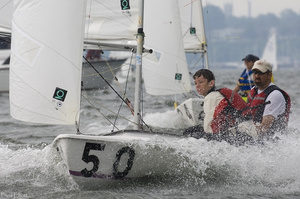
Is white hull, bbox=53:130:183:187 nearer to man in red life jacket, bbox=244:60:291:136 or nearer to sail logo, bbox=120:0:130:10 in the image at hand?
man in red life jacket, bbox=244:60:291:136

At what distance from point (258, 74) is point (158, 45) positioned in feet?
17.5

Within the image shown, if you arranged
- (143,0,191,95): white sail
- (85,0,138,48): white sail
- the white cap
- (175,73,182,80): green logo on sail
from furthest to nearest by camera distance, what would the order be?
(175,73,182,80): green logo on sail < (143,0,191,95): white sail < (85,0,138,48): white sail < the white cap

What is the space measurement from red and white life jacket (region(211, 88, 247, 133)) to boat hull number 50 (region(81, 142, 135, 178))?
0.88 meters

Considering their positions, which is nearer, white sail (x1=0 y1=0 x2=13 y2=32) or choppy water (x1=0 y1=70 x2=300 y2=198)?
choppy water (x1=0 y1=70 x2=300 y2=198)

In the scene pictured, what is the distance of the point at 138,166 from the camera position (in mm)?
5867

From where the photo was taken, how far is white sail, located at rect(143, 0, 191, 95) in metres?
11.3

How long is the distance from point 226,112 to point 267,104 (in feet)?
1.37

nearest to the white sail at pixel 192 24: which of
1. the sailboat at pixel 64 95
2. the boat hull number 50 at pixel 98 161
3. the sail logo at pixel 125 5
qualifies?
the sail logo at pixel 125 5

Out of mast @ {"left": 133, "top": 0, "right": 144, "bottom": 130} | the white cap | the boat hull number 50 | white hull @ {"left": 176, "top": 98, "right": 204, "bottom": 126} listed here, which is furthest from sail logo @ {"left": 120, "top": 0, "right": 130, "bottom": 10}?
white hull @ {"left": 176, "top": 98, "right": 204, "bottom": 126}

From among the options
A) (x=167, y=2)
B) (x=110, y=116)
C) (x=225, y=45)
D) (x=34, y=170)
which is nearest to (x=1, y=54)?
(x=110, y=116)

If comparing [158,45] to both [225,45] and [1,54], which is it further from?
[225,45]

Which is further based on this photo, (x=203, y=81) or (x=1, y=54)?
(x=1, y=54)

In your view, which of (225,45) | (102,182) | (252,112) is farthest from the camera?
(225,45)

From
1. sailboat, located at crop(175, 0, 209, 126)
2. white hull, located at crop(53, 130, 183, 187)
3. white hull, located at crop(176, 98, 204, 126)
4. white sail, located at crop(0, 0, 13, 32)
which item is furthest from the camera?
sailboat, located at crop(175, 0, 209, 126)
